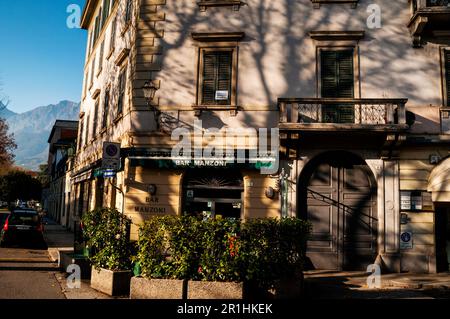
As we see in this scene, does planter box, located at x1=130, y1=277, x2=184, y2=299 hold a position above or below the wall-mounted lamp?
below

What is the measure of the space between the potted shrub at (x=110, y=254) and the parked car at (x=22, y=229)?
30.5 ft

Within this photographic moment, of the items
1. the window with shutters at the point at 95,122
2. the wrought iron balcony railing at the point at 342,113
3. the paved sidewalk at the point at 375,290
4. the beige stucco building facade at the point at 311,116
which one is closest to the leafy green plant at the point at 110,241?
the beige stucco building facade at the point at 311,116

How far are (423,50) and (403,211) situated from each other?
508 cm

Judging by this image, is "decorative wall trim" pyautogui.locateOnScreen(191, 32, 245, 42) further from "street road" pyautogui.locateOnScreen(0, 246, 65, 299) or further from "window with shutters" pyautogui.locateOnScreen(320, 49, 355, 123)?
"street road" pyautogui.locateOnScreen(0, 246, 65, 299)

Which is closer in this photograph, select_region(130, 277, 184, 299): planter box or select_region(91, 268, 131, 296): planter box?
select_region(130, 277, 184, 299): planter box

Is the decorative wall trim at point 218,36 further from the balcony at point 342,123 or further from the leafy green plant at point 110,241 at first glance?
the leafy green plant at point 110,241

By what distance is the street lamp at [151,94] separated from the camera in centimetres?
1296

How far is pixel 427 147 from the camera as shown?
12258mm

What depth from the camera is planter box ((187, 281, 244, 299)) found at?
7113 millimetres

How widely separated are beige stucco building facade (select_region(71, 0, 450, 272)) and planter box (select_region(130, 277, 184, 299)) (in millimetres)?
5325

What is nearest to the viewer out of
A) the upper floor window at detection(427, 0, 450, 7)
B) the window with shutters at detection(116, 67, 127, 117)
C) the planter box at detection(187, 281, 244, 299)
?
the planter box at detection(187, 281, 244, 299)

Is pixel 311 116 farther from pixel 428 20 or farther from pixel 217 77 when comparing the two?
pixel 428 20

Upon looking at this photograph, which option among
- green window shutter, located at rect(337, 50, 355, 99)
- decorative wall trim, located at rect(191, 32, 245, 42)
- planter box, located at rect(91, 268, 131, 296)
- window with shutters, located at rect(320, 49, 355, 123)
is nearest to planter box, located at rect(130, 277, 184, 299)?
planter box, located at rect(91, 268, 131, 296)

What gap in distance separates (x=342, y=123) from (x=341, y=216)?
282 centimetres
